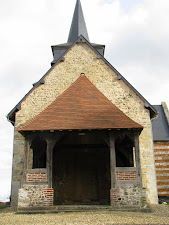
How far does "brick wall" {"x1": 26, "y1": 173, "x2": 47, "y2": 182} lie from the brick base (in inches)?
7.3

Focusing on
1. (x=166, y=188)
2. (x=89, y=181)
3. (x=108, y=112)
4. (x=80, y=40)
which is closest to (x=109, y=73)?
(x=80, y=40)

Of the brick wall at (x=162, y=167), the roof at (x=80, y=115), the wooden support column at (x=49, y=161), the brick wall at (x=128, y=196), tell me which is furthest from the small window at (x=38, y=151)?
the brick wall at (x=162, y=167)

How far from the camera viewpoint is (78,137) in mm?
10523

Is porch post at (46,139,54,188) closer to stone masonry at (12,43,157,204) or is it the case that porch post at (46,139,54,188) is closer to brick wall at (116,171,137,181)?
brick wall at (116,171,137,181)

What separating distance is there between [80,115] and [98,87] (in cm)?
302

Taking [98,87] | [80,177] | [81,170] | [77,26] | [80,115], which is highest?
[77,26]

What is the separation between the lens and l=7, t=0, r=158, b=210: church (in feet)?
25.3

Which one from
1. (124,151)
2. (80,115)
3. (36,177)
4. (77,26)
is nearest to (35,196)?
(36,177)

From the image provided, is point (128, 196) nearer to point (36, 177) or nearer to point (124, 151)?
point (124, 151)

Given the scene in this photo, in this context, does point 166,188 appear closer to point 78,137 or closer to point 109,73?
point 78,137

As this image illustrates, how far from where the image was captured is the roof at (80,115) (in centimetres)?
789

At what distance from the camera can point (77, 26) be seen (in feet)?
56.5

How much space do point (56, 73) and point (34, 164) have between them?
4.19 meters

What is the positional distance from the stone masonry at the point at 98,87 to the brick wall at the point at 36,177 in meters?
2.35
